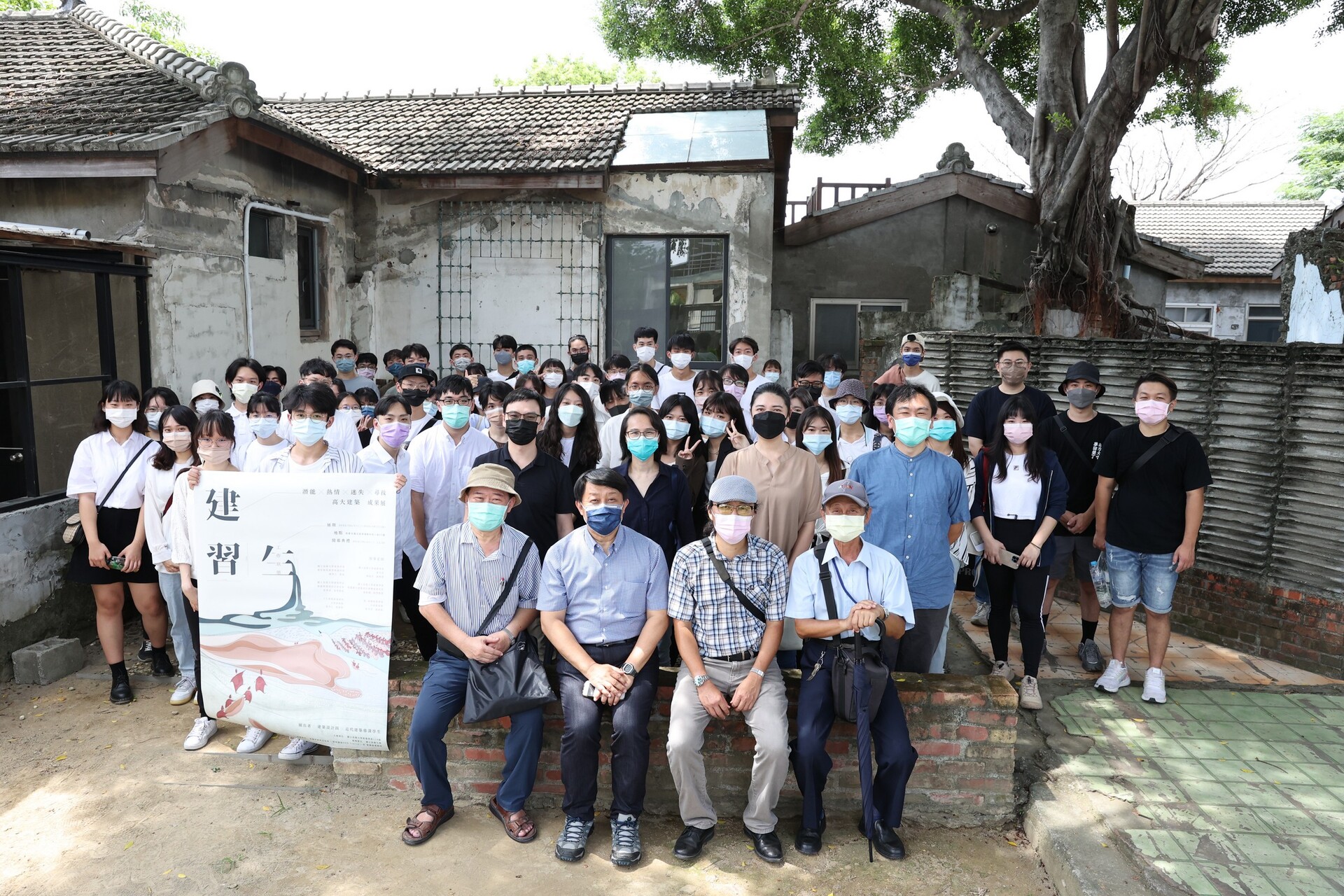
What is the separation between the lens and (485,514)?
4250 millimetres

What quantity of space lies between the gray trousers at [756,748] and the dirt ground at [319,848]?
0.20m

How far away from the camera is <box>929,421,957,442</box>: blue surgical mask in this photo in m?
5.29

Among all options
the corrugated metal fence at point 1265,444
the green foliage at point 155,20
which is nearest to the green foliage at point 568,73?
the green foliage at point 155,20

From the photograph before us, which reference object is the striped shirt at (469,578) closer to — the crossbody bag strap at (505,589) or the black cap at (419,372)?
the crossbody bag strap at (505,589)

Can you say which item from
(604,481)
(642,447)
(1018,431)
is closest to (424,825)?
(604,481)

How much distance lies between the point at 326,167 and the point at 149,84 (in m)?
1.90

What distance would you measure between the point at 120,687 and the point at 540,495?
126 inches

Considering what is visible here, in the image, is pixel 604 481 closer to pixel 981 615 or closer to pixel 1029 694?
pixel 1029 694

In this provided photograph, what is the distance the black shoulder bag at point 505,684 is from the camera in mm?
4184

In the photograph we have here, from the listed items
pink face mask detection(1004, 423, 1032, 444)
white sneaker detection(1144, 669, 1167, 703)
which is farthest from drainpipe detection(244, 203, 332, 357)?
white sneaker detection(1144, 669, 1167, 703)

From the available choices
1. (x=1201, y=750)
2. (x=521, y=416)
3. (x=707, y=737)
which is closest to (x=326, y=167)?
(x=521, y=416)

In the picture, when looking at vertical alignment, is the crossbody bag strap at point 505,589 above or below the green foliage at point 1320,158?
below

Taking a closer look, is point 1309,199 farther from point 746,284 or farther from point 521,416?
point 521,416

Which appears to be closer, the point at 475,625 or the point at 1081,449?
the point at 475,625
